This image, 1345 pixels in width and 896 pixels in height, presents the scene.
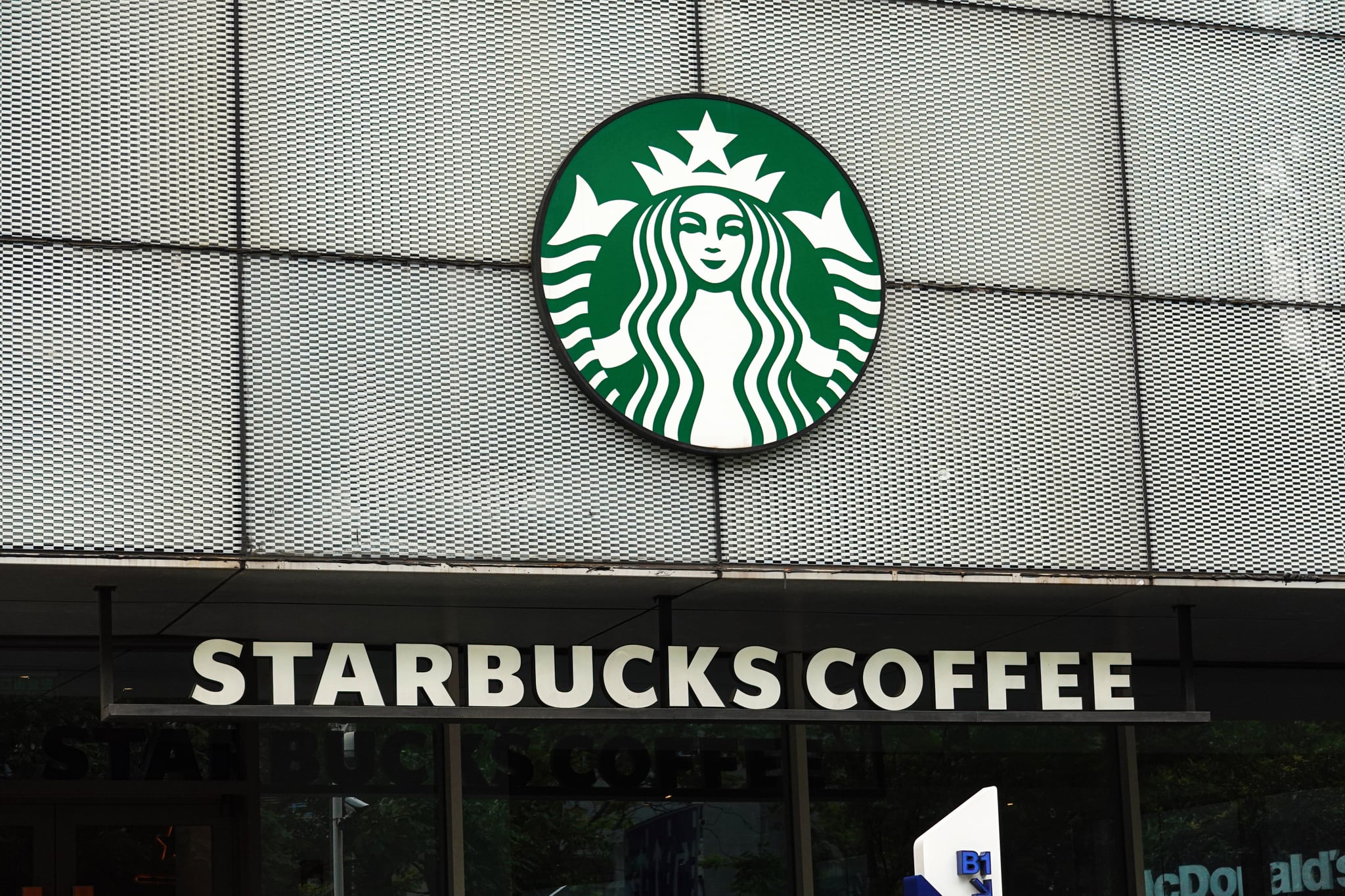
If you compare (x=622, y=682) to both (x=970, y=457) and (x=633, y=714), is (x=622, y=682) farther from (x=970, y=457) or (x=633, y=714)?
(x=970, y=457)

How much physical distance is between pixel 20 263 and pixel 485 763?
4.15 meters

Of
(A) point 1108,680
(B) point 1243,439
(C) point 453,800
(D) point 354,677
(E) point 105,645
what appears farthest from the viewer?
(C) point 453,800

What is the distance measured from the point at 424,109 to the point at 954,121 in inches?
114

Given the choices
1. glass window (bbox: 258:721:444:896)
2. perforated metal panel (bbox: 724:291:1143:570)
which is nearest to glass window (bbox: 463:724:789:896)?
glass window (bbox: 258:721:444:896)

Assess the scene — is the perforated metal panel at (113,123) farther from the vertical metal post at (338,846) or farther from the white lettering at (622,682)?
the vertical metal post at (338,846)

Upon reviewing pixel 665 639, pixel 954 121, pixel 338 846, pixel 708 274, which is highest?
pixel 954 121

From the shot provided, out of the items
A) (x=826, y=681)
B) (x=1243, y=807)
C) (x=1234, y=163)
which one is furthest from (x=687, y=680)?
(x=1243, y=807)

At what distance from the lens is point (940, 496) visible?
9828 millimetres

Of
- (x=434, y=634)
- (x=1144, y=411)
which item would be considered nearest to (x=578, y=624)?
(x=434, y=634)

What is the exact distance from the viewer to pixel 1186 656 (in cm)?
1041

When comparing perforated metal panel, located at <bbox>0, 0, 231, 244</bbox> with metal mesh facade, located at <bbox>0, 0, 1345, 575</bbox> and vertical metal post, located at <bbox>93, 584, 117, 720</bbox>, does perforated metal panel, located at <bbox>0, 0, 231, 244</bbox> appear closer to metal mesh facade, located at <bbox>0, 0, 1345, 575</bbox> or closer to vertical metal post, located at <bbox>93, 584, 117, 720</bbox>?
metal mesh facade, located at <bbox>0, 0, 1345, 575</bbox>

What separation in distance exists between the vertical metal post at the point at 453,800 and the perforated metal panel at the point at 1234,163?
4.68 metres

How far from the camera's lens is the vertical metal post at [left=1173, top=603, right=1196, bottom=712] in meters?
10.3

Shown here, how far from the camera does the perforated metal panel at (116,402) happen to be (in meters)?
8.55
